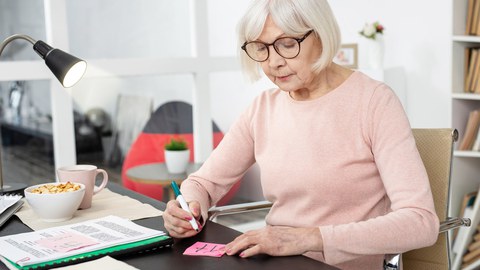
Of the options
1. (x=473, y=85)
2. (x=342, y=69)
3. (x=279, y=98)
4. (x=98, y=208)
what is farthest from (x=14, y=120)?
(x=473, y=85)

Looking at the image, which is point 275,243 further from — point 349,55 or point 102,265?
point 349,55

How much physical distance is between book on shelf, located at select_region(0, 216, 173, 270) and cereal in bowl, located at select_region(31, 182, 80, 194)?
140mm

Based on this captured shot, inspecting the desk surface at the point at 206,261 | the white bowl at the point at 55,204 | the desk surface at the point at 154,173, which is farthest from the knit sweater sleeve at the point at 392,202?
the desk surface at the point at 154,173

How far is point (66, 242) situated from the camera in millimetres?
1359

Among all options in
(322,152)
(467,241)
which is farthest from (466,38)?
(322,152)

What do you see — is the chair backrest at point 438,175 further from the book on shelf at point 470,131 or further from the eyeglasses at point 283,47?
the book on shelf at point 470,131

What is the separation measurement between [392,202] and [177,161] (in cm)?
187

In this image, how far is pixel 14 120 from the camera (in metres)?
2.94

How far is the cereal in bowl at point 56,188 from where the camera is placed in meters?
1.61

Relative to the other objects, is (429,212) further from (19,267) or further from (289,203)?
(19,267)

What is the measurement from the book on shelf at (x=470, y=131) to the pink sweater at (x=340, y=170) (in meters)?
1.74

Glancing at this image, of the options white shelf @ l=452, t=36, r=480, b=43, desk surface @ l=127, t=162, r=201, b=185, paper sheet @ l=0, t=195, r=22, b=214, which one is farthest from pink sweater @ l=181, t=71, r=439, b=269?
white shelf @ l=452, t=36, r=480, b=43

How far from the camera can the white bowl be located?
156 cm

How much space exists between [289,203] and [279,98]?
1.01ft
